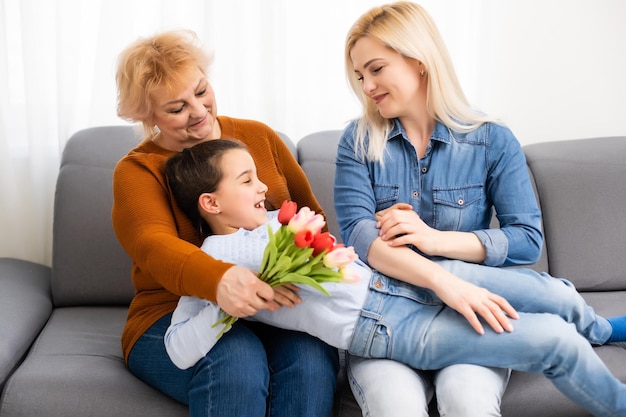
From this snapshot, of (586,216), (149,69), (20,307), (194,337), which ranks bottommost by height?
(20,307)

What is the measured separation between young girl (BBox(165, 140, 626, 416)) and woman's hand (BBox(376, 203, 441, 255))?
65 millimetres

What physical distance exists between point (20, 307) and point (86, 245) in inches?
12.4

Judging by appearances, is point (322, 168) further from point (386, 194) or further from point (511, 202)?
point (511, 202)


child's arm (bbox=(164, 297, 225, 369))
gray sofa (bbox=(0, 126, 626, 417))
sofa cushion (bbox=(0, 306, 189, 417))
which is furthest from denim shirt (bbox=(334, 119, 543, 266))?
sofa cushion (bbox=(0, 306, 189, 417))

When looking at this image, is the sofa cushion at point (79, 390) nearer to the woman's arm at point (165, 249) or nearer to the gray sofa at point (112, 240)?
the gray sofa at point (112, 240)

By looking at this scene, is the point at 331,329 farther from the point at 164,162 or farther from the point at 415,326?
the point at 164,162

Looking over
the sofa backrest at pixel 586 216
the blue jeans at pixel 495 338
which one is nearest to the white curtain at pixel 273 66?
the sofa backrest at pixel 586 216

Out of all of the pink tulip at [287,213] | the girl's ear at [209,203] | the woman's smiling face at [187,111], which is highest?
the woman's smiling face at [187,111]

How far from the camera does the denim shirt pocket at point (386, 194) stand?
2041 mm

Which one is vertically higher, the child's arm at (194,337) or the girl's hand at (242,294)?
the girl's hand at (242,294)

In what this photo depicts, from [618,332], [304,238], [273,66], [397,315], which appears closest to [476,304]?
[397,315]

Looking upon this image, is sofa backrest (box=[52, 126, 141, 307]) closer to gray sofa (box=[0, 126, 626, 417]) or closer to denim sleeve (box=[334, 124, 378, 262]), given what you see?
gray sofa (box=[0, 126, 626, 417])

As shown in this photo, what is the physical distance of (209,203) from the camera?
196cm

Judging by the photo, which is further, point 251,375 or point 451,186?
A: point 451,186
